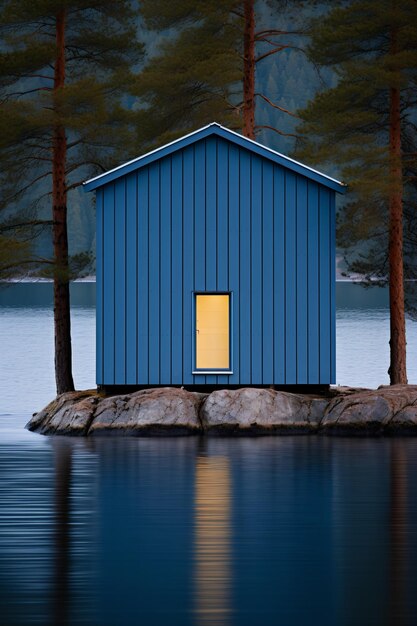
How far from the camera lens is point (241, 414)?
23.9 meters

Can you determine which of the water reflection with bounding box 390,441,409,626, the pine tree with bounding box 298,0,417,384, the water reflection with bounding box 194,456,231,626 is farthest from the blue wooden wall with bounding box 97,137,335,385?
the water reflection with bounding box 194,456,231,626

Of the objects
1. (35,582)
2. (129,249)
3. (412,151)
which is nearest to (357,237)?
(412,151)

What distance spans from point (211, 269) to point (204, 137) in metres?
2.77

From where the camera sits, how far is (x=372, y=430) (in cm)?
2350

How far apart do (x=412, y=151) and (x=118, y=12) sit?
8.16 m

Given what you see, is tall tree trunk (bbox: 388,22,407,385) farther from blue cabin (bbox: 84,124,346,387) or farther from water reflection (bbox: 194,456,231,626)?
water reflection (bbox: 194,456,231,626)

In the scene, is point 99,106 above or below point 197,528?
above

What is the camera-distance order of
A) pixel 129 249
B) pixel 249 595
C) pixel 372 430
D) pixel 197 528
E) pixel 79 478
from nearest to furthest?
pixel 249 595, pixel 197 528, pixel 79 478, pixel 372 430, pixel 129 249

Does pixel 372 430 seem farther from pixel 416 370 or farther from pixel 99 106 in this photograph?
pixel 416 370

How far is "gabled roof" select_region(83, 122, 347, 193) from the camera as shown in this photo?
2609 centimetres

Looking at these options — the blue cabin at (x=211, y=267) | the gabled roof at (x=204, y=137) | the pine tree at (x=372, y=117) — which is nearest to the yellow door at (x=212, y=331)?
the blue cabin at (x=211, y=267)

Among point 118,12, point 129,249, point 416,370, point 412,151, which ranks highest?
point 118,12

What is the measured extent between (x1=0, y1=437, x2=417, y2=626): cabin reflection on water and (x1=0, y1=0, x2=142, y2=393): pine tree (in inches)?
415

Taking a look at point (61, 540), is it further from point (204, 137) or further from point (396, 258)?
point (396, 258)
